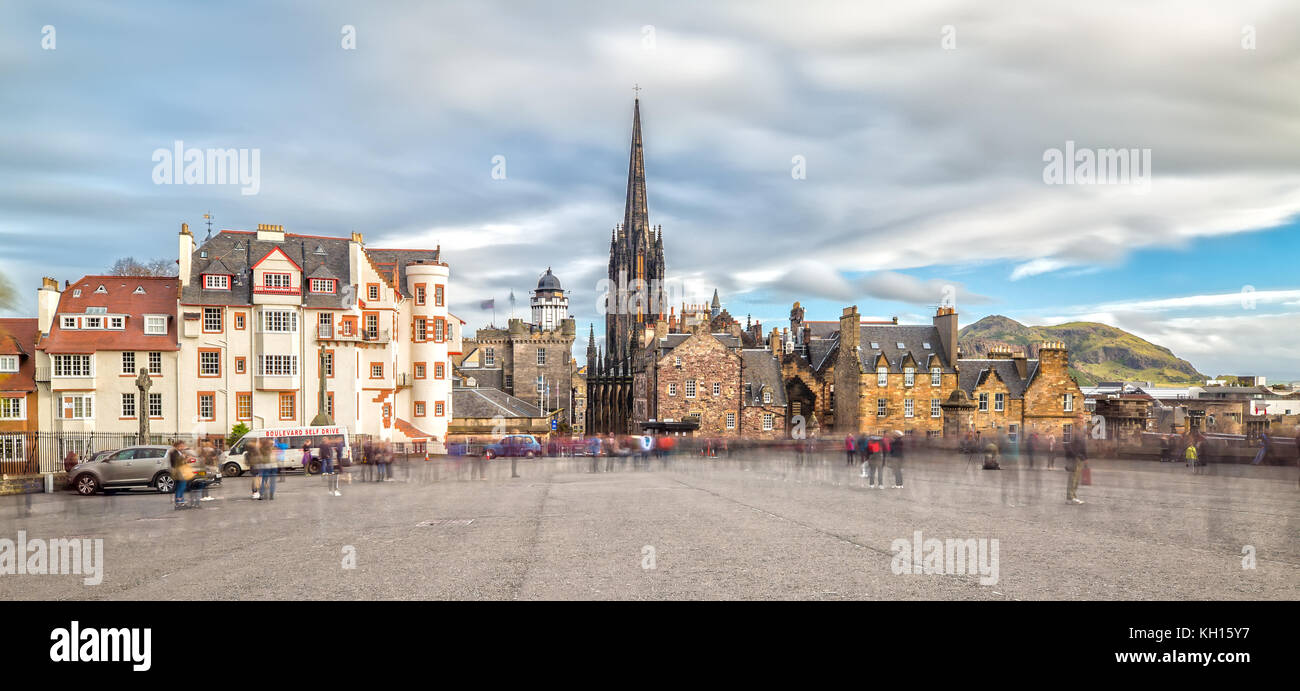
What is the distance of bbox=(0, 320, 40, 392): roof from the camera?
41.2 m

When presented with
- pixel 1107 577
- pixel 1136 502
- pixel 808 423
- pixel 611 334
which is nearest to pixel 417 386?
pixel 808 423

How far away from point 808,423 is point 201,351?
45.3 metres

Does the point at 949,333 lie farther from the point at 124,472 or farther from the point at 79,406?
the point at 79,406

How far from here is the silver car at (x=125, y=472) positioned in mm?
22500

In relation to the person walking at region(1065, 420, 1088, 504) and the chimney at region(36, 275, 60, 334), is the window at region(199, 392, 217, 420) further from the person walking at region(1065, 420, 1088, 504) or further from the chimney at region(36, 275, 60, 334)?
the person walking at region(1065, 420, 1088, 504)

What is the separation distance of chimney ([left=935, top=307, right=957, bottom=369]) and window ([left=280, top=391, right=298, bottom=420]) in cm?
4885

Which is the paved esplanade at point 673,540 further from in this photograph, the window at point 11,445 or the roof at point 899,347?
the roof at point 899,347

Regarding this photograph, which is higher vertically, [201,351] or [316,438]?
[201,351]

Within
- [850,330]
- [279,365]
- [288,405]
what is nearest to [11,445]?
[288,405]

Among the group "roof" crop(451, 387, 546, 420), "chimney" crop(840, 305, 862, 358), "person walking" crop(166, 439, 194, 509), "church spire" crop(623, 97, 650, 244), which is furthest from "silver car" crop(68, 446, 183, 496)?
"church spire" crop(623, 97, 650, 244)

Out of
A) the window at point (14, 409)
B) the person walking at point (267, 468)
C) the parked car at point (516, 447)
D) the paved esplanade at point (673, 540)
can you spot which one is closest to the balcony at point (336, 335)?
the parked car at point (516, 447)
